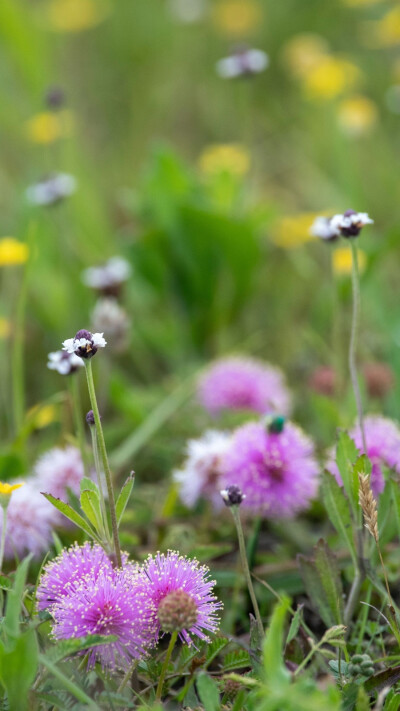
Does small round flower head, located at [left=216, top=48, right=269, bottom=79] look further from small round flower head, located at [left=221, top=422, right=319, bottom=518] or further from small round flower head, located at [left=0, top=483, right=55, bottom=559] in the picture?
small round flower head, located at [left=0, top=483, right=55, bottom=559]

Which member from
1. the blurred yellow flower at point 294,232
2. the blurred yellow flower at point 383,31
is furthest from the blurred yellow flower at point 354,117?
the blurred yellow flower at point 294,232

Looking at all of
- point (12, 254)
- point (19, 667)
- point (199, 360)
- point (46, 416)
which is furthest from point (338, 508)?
point (199, 360)

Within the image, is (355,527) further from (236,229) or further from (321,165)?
(321,165)

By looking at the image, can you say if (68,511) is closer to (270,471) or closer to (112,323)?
(270,471)

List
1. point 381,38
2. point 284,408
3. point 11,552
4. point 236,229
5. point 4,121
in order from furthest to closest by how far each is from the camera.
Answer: point 381,38 < point 4,121 < point 236,229 < point 284,408 < point 11,552

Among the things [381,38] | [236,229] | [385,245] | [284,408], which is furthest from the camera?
[381,38]

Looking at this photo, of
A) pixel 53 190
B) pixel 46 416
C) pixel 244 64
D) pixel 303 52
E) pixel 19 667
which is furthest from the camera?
pixel 303 52

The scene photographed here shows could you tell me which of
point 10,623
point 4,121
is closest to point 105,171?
point 4,121
